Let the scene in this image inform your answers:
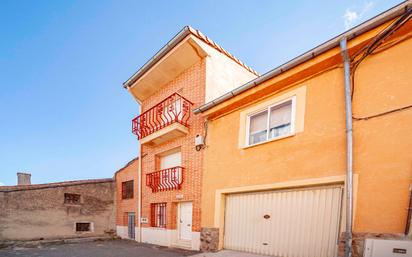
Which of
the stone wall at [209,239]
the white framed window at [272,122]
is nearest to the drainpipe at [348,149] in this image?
the white framed window at [272,122]

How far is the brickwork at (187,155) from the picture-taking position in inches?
324

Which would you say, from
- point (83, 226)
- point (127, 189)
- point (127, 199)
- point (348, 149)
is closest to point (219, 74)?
point (348, 149)

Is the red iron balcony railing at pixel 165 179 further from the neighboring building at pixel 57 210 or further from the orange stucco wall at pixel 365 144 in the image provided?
the neighboring building at pixel 57 210

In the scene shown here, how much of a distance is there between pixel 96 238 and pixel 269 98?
474 inches

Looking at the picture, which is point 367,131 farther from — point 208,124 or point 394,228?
point 208,124

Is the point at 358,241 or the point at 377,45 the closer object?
the point at 358,241

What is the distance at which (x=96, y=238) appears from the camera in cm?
1210

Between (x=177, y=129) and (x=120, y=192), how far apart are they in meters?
7.25

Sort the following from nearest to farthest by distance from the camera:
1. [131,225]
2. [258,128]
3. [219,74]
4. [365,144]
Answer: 1. [365,144]
2. [258,128]
3. [219,74]
4. [131,225]

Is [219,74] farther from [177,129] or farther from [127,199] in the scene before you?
[127,199]

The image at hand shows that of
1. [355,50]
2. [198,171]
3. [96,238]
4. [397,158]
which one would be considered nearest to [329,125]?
[397,158]

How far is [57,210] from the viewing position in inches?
463

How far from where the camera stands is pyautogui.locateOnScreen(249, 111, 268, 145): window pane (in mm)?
6436

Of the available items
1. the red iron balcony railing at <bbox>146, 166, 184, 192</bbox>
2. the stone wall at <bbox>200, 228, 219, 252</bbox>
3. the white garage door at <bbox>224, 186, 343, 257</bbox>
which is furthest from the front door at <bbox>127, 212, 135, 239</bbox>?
the white garage door at <bbox>224, 186, 343, 257</bbox>
